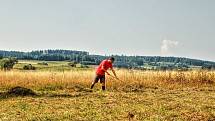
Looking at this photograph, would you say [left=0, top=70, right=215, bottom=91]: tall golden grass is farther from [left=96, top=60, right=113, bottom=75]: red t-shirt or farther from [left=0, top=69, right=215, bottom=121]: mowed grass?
[left=96, top=60, right=113, bottom=75]: red t-shirt

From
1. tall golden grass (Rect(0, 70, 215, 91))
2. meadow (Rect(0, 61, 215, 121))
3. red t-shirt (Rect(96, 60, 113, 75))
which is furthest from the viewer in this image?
tall golden grass (Rect(0, 70, 215, 91))

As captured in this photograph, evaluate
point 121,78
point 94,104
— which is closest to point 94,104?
point 94,104

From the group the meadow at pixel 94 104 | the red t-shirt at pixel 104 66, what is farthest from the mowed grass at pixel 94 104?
the red t-shirt at pixel 104 66

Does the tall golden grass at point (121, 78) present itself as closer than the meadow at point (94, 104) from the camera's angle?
No

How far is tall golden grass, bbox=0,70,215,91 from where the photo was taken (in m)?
25.5

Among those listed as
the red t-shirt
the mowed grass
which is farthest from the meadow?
the red t-shirt

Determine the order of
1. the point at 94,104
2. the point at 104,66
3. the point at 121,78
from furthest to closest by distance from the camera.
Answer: the point at 121,78, the point at 104,66, the point at 94,104

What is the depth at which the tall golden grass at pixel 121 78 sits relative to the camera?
1005 inches

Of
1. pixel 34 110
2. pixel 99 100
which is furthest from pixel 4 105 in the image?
pixel 99 100

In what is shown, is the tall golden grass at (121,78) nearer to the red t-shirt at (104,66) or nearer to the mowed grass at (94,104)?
the mowed grass at (94,104)

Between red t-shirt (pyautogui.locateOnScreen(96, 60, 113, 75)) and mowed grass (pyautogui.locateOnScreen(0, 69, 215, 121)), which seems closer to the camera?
mowed grass (pyautogui.locateOnScreen(0, 69, 215, 121))

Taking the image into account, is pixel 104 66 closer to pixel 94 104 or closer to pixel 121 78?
pixel 121 78

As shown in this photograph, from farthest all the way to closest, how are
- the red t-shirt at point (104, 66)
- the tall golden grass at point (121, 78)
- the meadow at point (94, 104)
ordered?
1. the tall golden grass at point (121, 78)
2. the red t-shirt at point (104, 66)
3. the meadow at point (94, 104)

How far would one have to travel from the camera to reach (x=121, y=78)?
28484 mm
